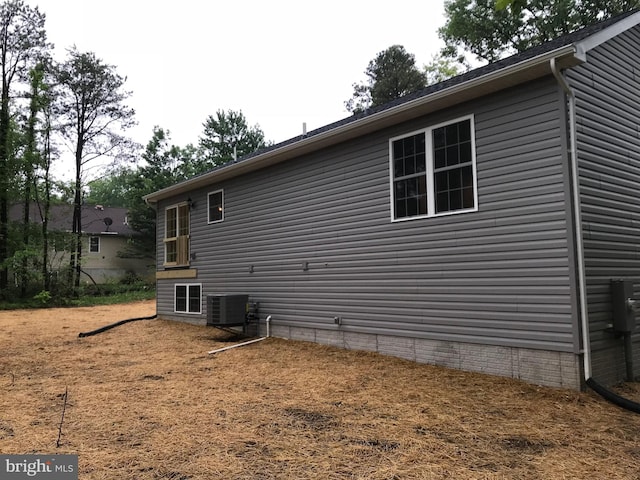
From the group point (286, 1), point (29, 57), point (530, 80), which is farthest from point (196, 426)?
point (29, 57)

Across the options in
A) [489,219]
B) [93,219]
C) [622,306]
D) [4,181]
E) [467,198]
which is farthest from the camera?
[93,219]

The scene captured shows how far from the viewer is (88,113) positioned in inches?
940

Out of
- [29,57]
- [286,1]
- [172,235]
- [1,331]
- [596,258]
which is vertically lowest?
[1,331]

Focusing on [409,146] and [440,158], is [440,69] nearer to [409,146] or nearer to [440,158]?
[409,146]

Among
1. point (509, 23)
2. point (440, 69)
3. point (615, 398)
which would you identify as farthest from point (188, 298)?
point (440, 69)

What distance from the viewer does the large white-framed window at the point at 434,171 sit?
19.0 feet

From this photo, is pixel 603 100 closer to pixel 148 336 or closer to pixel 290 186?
pixel 290 186

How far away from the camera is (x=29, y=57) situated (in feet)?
68.1

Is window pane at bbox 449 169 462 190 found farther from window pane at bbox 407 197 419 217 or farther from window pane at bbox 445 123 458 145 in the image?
window pane at bbox 407 197 419 217

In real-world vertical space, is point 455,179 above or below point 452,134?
below

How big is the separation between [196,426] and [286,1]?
28.9 ft

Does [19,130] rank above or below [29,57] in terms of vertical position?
below

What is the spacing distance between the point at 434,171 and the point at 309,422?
3.70 m

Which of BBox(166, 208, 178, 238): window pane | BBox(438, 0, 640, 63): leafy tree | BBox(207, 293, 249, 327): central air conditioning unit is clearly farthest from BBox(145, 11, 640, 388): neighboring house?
BBox(438, 0, 640, 63): leafy tree
